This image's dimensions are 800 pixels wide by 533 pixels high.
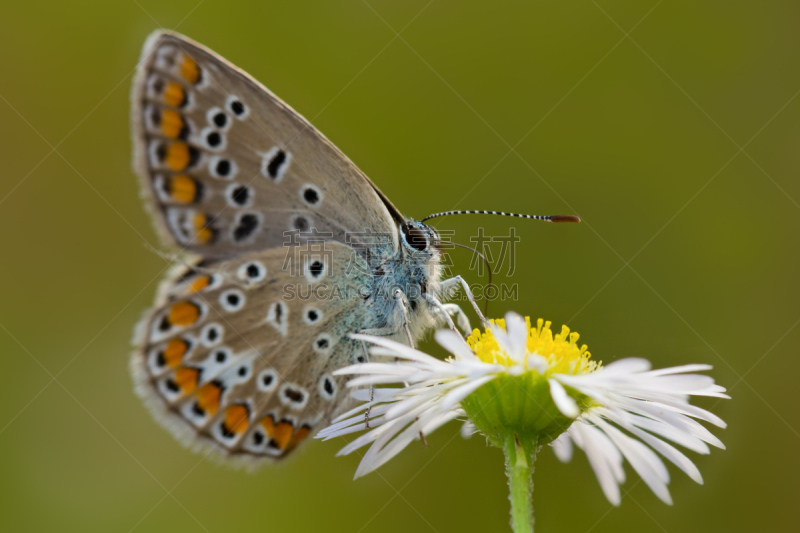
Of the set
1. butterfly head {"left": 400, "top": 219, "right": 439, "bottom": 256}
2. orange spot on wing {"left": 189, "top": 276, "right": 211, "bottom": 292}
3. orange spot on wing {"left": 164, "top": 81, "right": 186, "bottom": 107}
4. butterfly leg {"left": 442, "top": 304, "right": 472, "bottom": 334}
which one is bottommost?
orange spot on wing {"left": 189, "top": 276, "right": 211, "bottom": 292}

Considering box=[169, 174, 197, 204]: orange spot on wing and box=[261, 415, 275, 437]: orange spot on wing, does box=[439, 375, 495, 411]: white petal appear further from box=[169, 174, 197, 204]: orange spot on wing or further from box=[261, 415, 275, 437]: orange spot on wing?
box=[169, 174, 197, 204]: orange spot on wing

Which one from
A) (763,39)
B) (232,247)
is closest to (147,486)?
(232,247)

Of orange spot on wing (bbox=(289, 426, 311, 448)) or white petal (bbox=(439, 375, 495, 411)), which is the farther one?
orange spot on wing (bbox=(289, 426, 311, 448))

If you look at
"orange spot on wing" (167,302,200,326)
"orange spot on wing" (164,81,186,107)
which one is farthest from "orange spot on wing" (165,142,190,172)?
"orange spot on wing" (167,302,200,326)

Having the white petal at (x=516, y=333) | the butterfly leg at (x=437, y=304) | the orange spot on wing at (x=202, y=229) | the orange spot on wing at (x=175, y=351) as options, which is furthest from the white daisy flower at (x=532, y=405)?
the orange spot on wing at (x=202, y=229)

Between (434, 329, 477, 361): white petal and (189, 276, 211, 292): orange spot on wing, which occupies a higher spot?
(434, 329, 477, 361): white petal

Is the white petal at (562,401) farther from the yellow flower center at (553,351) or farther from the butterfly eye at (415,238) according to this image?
the butterfly eye at (415,238)

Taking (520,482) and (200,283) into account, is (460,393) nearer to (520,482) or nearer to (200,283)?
(520,482)

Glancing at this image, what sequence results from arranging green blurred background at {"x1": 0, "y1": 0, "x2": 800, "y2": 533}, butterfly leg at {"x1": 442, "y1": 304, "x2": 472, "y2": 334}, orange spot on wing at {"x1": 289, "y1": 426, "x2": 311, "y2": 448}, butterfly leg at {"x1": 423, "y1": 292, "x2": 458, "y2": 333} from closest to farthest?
butterfly leg at {"x1": 423, "y1": 292, "x2": 458, "y2": 333} → orange spot on wing at {"x1": 289, "y1": 426, "x2": 311, "y2": 448} → butterfly leg at {"x1": 442, "y1": 304, "x2": 472, "y2": 334} → green blurred background at {"x1": 0, "y1": 0, "x2": 800, "y2": 533}

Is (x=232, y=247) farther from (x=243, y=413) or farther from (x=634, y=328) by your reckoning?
(x=634, y=328)
